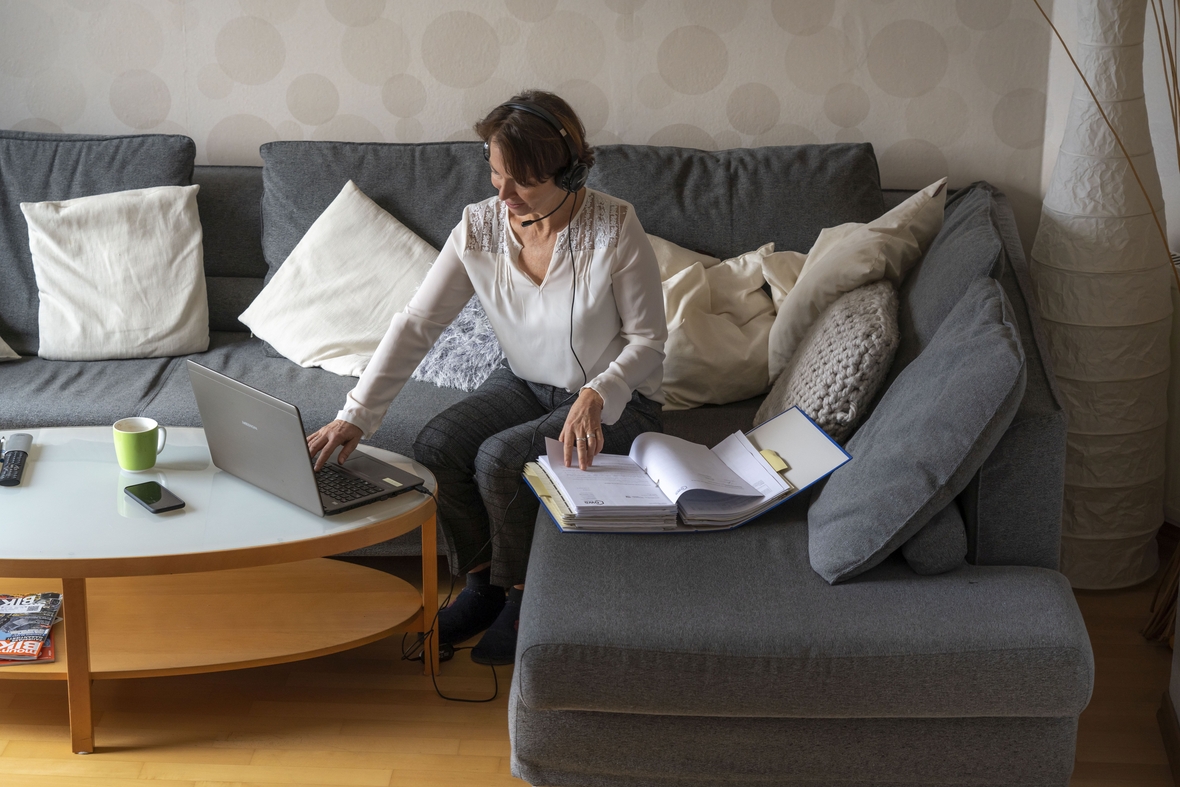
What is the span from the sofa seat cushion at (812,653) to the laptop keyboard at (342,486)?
0.43 meters

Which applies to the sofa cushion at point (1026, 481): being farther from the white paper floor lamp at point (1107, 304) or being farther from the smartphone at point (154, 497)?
the smartphone at point (154, 497)

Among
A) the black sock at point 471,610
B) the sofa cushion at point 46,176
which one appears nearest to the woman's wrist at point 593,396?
the black sock at point 471,610

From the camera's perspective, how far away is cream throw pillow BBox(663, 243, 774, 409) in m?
2.35

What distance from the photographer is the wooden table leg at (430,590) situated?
1904mm

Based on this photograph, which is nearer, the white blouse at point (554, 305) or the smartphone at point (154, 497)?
the smartphone at point (154, 497)

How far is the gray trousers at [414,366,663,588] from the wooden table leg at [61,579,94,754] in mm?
652

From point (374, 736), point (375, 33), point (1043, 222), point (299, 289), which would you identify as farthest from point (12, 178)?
point (1043, 222)

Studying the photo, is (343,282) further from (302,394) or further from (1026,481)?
(1026,481)

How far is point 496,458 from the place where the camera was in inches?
76.1

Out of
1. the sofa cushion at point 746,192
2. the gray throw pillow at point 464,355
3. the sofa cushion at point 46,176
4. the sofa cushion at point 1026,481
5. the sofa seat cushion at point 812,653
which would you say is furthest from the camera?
the sofa cushion at point 46,176

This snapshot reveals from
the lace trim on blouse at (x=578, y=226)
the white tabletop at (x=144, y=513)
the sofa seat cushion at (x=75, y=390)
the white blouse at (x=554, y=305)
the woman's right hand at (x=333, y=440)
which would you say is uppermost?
the lace trim on blouse at (x=578, y=226)

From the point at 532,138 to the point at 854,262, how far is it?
761 mm

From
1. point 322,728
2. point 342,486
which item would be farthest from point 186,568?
point 322,728

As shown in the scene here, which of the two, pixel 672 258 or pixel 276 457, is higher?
pixel 672 258
